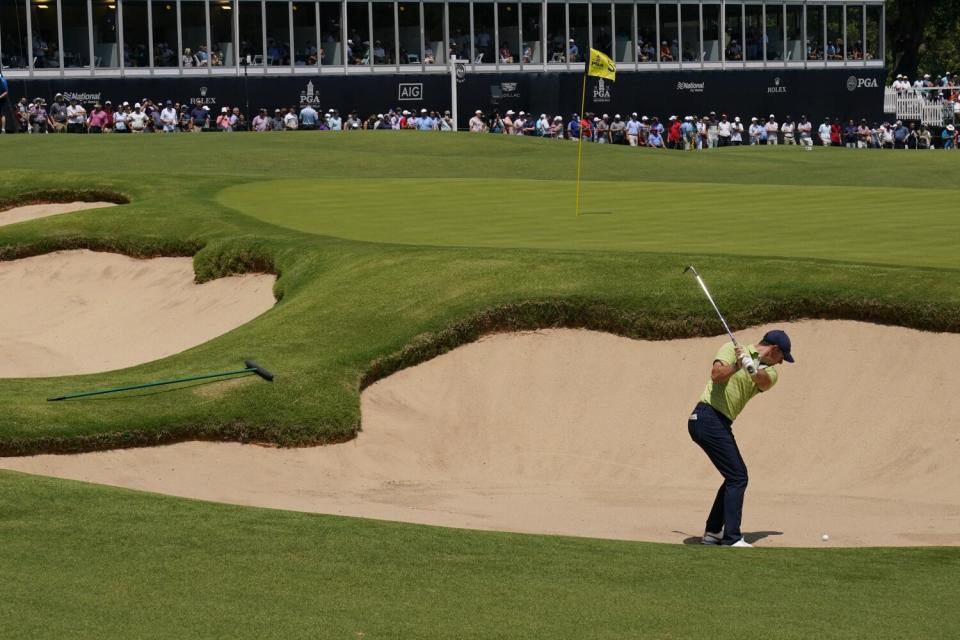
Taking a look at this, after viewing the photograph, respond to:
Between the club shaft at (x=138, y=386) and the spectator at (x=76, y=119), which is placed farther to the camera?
the spectator at (x=76, y=119)

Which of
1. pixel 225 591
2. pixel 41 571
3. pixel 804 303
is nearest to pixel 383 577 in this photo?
pixel 225 591

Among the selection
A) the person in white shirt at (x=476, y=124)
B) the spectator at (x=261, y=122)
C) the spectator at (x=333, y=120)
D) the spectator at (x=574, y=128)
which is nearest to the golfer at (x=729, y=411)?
the spectator at (x=261, y=122)

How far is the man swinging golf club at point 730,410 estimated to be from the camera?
496 inches

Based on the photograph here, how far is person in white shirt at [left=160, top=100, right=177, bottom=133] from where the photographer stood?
192ft

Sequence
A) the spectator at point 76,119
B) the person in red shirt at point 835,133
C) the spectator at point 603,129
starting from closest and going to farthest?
the spectator at point 76,119 < the spectator at point 603,129 < the person in red shirt at point 835,133

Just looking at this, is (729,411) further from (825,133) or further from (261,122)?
(825,133)

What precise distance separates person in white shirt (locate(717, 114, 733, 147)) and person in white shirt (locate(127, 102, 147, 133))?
94.2 ft

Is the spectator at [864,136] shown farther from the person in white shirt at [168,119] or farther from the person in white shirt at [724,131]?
the person in white shirt at [168,119]

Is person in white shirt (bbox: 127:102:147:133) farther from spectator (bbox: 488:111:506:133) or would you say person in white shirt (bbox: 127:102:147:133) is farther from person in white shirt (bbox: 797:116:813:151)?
person in white shirt (bbox: 797:116:813:151)

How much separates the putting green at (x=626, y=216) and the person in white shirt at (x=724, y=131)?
38888mm

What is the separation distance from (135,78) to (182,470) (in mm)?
49414

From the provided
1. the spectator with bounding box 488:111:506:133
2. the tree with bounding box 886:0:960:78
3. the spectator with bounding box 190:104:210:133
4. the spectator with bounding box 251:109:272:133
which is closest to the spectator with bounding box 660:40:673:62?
the spectator with bounding box 488:111:506:133

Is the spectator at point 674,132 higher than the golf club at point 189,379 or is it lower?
higher

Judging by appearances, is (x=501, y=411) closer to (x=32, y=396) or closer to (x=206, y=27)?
(x=32, y=396)
